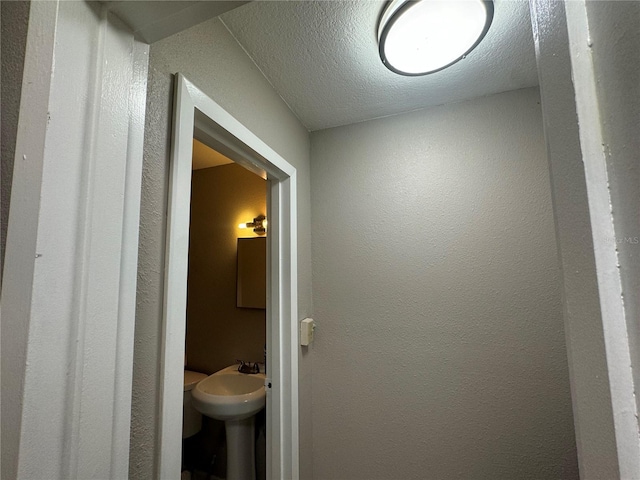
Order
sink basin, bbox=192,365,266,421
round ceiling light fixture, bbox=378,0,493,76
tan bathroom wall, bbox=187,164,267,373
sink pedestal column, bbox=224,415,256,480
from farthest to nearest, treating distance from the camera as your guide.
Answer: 1. tan bathroom wall, bbox=187,164,267,373
2. sink pedestal column, bbox=224,415,256,480
3. sink basin, bbox=192,365,266,421
4. round ceiling light fixture, bbox=378,0,493,76

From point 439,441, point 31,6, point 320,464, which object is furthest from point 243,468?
point 31,6

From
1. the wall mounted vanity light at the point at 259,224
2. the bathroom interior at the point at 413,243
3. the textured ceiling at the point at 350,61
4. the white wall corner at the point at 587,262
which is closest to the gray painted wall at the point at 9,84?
the bathroom interior at the point at 413,243

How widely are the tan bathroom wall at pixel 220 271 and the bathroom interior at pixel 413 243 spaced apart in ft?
2.66

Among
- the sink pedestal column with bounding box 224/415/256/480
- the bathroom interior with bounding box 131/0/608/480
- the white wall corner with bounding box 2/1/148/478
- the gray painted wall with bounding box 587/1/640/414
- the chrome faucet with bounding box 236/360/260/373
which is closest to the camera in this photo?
the gray painted wall with bounding box 587/1/640/414

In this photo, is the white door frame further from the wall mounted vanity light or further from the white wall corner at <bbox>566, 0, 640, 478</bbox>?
the wall mounted vanity light

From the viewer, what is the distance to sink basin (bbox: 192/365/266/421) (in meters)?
1.41

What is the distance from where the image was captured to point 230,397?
1.43 m

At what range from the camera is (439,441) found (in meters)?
1.15

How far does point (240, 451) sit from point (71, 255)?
170 cm

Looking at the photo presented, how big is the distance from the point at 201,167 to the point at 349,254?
1.69 metres

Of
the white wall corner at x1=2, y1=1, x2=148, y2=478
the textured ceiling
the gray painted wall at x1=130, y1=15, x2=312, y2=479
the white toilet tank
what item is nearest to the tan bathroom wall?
the white toilet tank

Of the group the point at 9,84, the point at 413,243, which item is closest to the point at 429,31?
the point at 413,243

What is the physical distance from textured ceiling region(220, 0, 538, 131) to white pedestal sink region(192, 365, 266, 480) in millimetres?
1532

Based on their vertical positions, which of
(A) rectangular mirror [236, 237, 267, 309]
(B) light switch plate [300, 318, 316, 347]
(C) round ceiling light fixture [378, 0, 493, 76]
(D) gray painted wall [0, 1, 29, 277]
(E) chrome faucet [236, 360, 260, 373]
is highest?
(C) round ceiling light fixture [378, 0, 493, 76]
